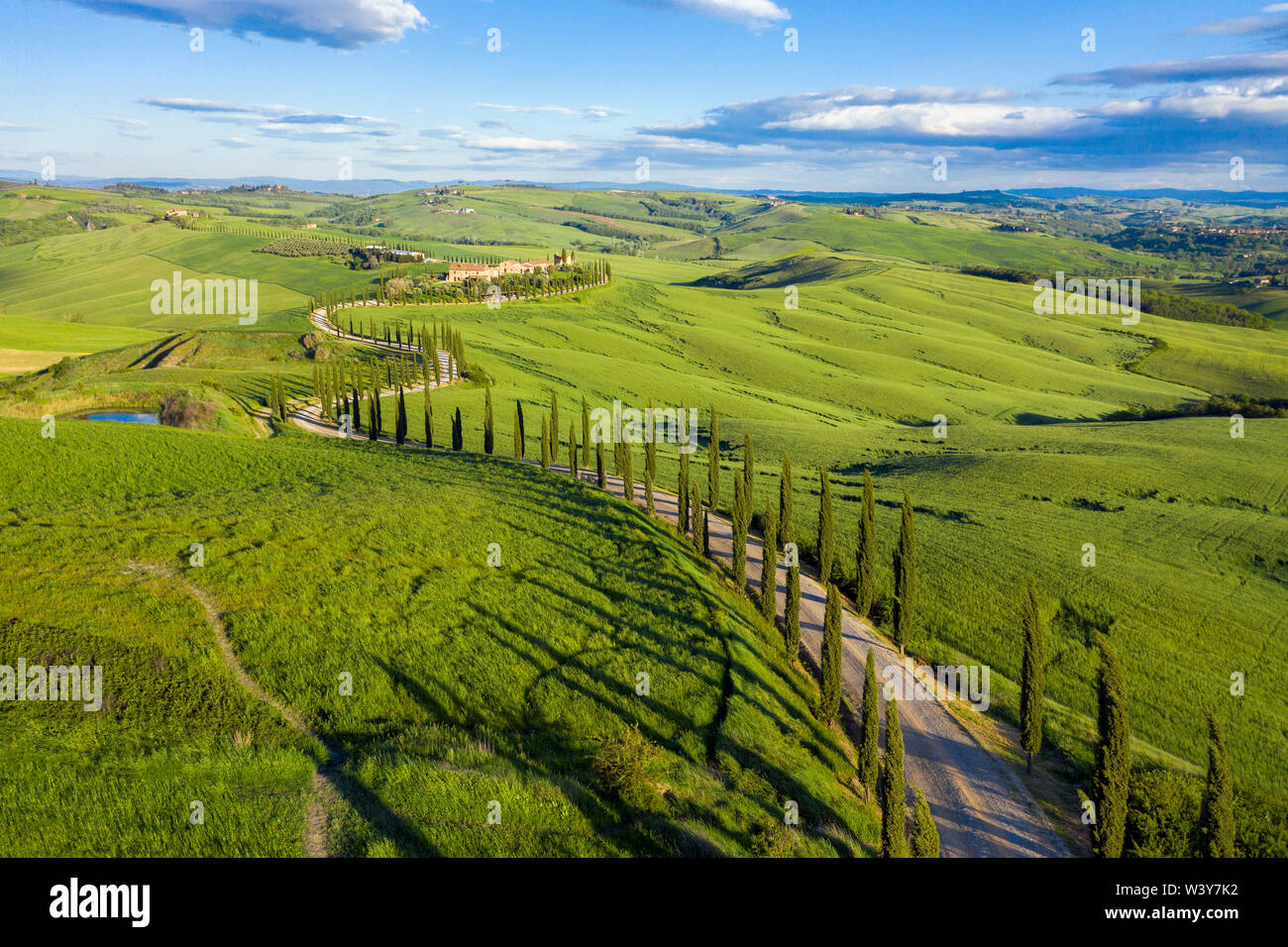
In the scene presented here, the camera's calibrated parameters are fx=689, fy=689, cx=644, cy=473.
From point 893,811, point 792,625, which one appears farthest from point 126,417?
point 893,811

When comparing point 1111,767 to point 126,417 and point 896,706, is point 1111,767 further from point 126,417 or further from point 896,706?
point 126,417

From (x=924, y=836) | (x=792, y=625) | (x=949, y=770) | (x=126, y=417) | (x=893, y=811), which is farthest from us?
(x=126, y=417)

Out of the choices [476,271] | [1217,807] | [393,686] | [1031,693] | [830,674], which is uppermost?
[476,271]

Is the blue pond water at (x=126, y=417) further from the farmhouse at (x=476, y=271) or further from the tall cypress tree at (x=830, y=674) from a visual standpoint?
the farmhouse at (x=476, y=271)

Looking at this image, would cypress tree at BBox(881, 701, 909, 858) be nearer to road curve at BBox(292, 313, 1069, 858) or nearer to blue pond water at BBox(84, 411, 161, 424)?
road curve at BBox(292, 313, 1069, 858)

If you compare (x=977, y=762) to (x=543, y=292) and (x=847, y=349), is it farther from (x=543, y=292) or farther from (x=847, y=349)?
(x=543, y=292)
